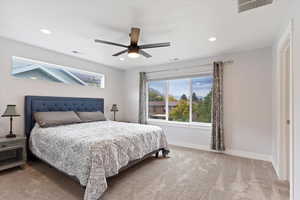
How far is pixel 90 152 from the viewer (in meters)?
1.96

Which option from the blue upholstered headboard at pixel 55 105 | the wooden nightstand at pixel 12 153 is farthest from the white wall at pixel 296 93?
the blue upholstered headboard at pixel 55 105

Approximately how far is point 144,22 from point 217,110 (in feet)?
9.11

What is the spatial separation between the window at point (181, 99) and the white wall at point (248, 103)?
0.48 metres

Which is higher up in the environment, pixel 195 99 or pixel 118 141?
pixel 195 99

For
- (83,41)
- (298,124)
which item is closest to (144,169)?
(298,124)

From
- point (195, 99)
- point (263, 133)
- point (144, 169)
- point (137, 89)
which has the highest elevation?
point (137, 89)

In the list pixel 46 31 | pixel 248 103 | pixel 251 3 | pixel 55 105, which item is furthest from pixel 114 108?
pixel 251 3

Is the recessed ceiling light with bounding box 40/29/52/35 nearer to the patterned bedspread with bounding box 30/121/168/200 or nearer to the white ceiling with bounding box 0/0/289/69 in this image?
the white ceiling with bounding box 0/0/289/69

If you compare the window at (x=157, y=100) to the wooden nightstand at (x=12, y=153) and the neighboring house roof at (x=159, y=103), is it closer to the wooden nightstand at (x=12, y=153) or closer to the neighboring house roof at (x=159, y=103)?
the neighboring house roof at (x=159, y=103)

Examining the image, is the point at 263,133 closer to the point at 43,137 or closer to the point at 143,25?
the point at 143,25

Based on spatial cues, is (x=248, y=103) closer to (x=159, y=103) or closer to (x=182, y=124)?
(x=182, y=124)

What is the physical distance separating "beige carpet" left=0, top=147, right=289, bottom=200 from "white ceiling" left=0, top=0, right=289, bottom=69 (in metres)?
2.54

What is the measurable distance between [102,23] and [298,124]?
2.89 meters

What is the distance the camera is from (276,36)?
9.25 ft
